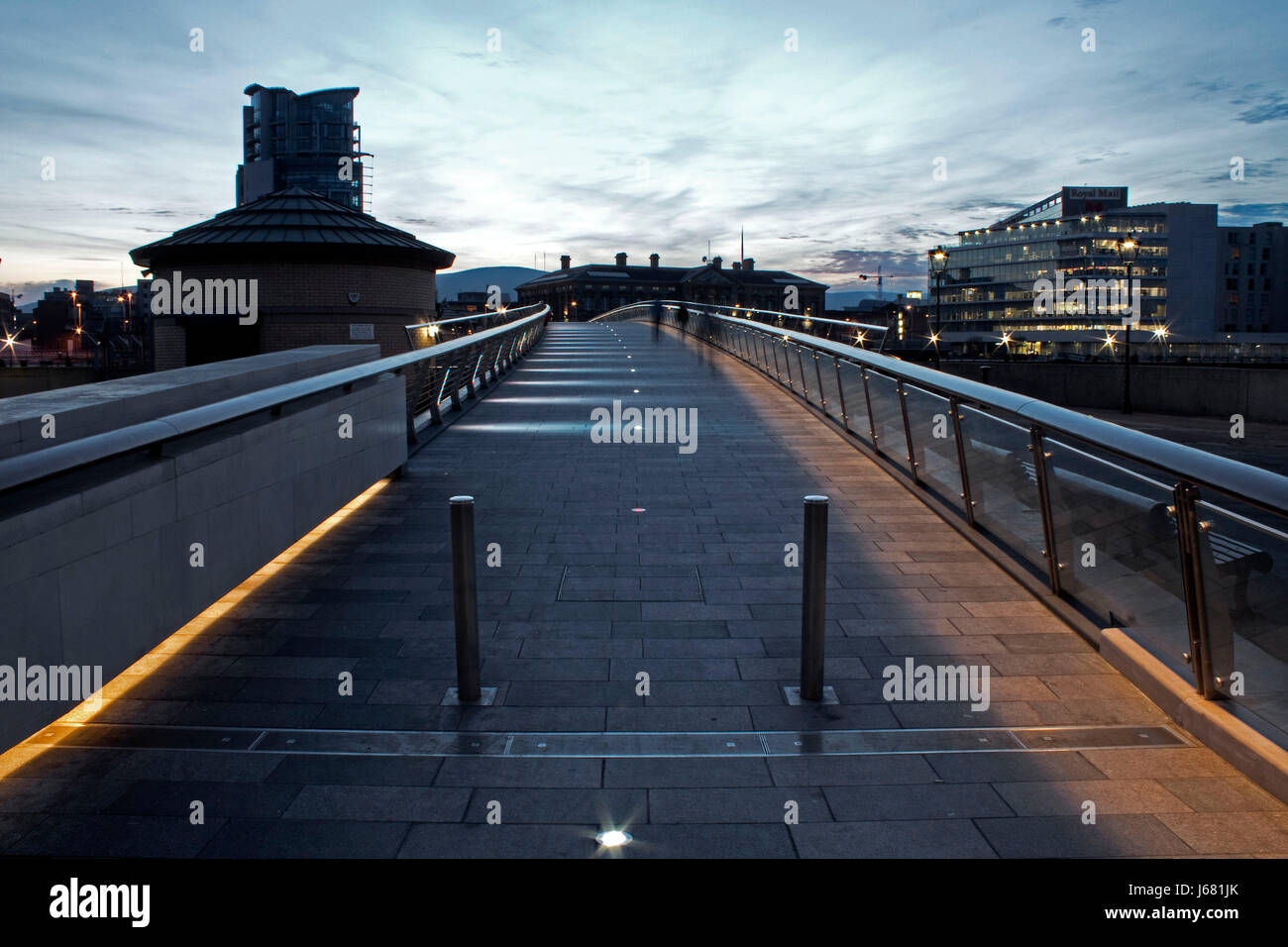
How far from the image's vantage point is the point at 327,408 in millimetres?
7172

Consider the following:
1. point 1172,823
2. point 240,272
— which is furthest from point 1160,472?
point 240,272

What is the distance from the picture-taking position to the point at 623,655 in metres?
5.07

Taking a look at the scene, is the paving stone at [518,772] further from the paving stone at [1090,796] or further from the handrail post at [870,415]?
the handrail post at [870,415]

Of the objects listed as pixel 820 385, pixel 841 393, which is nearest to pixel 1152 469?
pixel 841 393

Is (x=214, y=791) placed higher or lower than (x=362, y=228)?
lower

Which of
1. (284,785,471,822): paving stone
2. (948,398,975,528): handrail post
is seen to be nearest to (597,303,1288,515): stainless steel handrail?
(948,398,975,528): handrail post

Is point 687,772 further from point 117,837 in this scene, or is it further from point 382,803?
point 117,837

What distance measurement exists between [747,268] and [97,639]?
6931 inches

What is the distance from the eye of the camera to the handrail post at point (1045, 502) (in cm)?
579
